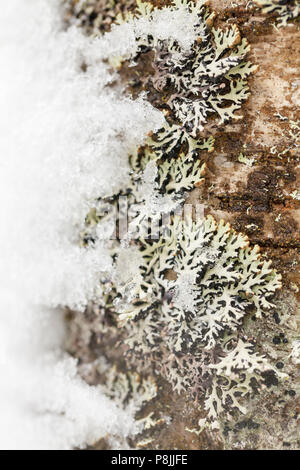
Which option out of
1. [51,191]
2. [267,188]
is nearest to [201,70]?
[267,188]

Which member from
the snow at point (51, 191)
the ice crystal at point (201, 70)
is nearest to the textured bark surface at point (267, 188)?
the ice crystal at point (201, 70)

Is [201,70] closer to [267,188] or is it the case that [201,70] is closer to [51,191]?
[267,188]

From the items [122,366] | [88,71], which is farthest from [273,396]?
[88,71]

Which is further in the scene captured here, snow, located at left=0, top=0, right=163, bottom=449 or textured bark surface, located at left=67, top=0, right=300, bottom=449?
snow, located at left=0, top=0, right=163, bottom=449

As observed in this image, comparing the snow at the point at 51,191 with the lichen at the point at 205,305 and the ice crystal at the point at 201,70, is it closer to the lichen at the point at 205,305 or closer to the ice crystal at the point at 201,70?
the ice crystal at the point at 201,70

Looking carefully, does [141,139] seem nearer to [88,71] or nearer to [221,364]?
[88,71]

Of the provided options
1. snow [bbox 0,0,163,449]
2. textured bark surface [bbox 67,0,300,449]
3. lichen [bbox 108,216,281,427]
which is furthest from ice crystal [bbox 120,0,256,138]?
lichen [bbox 108,216,281,427]

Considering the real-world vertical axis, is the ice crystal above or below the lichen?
above

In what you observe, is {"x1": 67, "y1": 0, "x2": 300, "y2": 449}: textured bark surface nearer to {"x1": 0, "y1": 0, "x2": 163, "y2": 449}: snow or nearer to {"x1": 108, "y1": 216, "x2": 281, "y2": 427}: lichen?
{"x1": 108, "y1": 216, "x2": 281, "y2": 427}: lichen
